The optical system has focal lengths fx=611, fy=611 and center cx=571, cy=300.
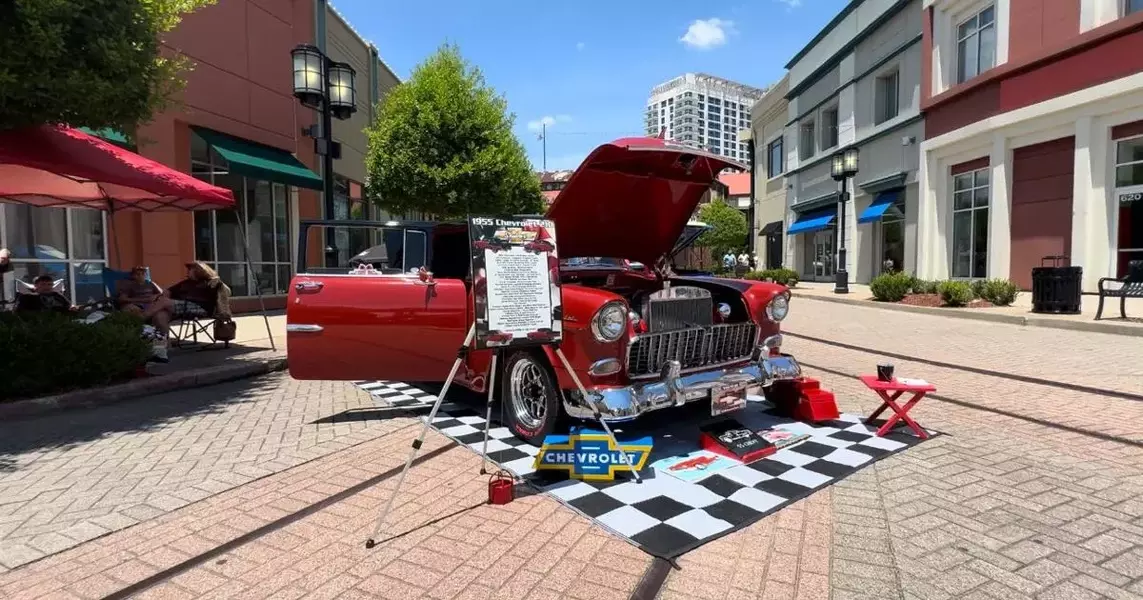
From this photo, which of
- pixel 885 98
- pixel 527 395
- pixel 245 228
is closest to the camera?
pixel 527 395

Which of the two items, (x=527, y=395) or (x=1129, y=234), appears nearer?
(x=527, y=395)

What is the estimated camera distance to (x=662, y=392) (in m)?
3.89

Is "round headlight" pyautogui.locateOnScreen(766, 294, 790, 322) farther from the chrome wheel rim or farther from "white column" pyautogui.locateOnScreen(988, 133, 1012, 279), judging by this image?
"white column" pyautogui.locateOnScreen(988, 133, 1012, 279)

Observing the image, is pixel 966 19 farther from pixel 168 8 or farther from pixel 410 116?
pixel 168 8

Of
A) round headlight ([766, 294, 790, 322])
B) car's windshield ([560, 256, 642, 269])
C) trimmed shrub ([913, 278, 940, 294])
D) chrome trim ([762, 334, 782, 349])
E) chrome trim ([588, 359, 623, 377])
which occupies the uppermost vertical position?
car's windshield ([560, 256, 642, 269])

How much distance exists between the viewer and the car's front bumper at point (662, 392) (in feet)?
12.3

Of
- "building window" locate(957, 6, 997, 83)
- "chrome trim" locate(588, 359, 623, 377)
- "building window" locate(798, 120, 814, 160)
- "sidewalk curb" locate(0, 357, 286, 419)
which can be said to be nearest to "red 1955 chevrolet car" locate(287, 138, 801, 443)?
"chrome trim" locate(588, 359, 623, 377)

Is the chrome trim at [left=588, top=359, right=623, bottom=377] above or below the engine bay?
below

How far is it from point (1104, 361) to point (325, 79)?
36.4ft

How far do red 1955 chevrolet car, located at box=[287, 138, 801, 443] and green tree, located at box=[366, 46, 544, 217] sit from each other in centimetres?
1159

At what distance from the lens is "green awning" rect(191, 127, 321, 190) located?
12.3m

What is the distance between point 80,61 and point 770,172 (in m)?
37.3

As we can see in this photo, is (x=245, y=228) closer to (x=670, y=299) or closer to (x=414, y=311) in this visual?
(x=414, y=311)

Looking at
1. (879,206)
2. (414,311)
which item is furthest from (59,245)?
(879,206)
